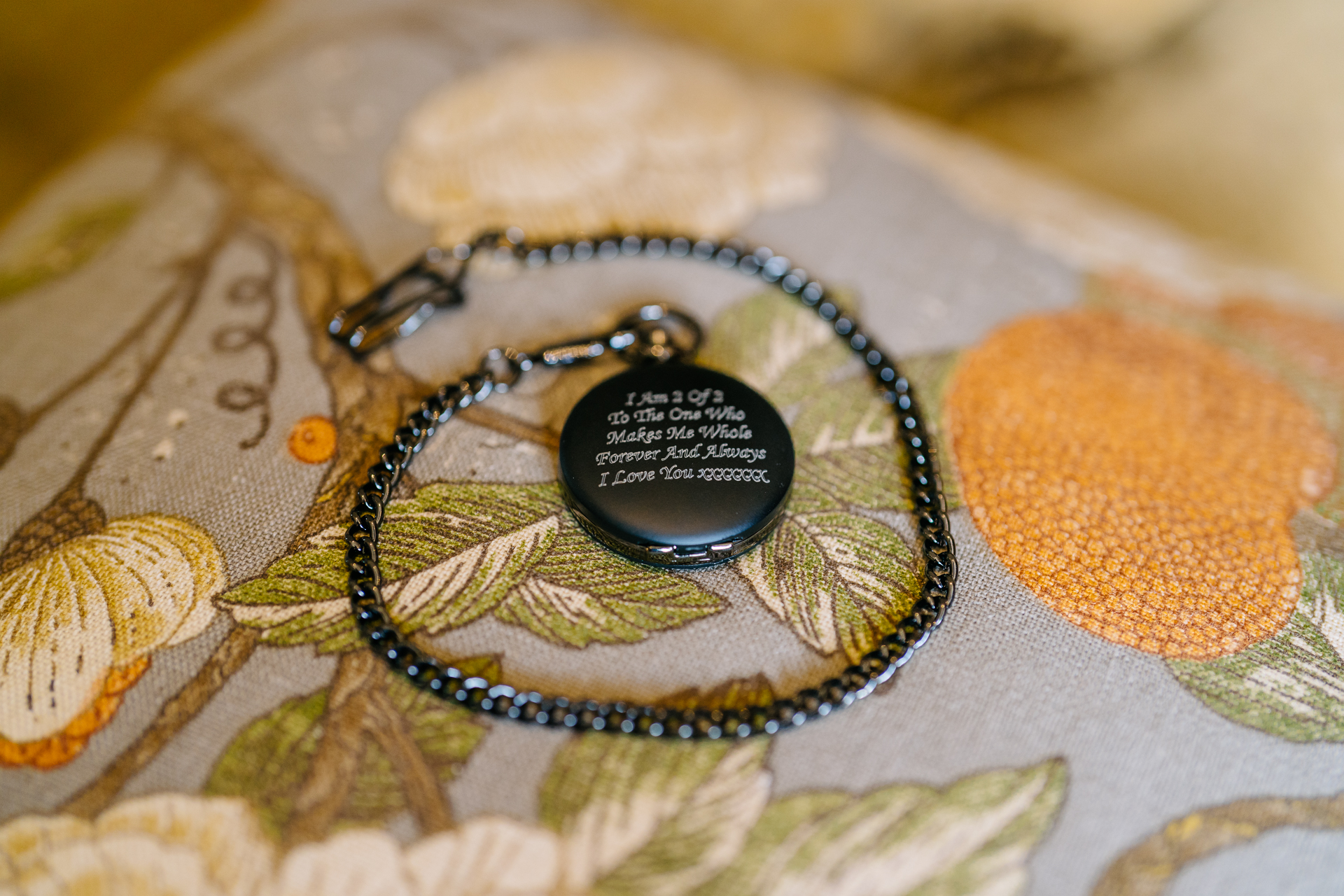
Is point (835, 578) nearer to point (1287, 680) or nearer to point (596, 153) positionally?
point (1287, 680)

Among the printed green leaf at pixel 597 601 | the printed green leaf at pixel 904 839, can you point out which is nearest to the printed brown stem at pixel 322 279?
the printed green leaf at pixel 597 601

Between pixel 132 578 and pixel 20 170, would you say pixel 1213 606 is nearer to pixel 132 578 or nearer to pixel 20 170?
pixel 132 578

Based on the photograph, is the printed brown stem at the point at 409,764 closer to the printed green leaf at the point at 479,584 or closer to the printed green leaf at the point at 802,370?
the printed green leaf at the point at 479,584

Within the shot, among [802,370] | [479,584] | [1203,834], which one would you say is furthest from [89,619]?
[1203,834]

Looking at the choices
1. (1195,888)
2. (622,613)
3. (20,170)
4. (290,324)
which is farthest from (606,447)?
(20,170)

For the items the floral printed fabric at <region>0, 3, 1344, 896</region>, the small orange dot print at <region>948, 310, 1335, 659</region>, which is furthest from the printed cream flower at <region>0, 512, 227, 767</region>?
the small orange dot print at <region>948, 310, 1335, 659</region>
